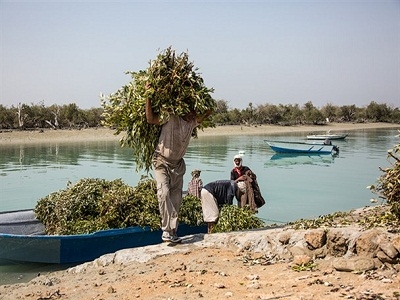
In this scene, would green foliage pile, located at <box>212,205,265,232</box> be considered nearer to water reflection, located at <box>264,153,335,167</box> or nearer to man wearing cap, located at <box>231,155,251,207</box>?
man wearing cap, located at <box>231,155,251,207</box>

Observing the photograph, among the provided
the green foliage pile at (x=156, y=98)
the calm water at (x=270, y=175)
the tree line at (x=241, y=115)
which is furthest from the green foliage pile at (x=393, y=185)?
the tree line at (x=241, y=115)

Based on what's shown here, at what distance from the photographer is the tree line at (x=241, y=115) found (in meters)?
63.2

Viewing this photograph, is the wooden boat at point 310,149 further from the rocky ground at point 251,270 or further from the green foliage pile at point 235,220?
the rocky ground at point 251,270

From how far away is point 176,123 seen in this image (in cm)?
686

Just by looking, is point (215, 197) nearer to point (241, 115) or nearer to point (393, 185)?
point (393, 185)

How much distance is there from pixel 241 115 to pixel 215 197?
74015 mm

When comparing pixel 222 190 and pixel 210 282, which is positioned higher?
pixel 222 190

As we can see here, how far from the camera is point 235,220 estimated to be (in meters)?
7.71

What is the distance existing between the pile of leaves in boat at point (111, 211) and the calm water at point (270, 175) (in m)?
1.01

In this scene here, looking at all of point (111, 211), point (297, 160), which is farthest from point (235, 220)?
point (297, 160)

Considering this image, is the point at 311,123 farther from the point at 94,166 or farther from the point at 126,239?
the point at 126,239

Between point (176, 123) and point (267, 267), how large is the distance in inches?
101

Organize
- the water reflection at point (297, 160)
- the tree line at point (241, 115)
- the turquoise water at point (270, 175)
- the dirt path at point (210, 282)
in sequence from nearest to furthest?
the dirt path at point (210, 282), the turquoise water at point (270, 175), the water reflection at point (297, 160), the tree line at point (241, 115)

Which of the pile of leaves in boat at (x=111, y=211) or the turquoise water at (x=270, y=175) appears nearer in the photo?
the pile of leaves in boat at (x=111, y=211)
